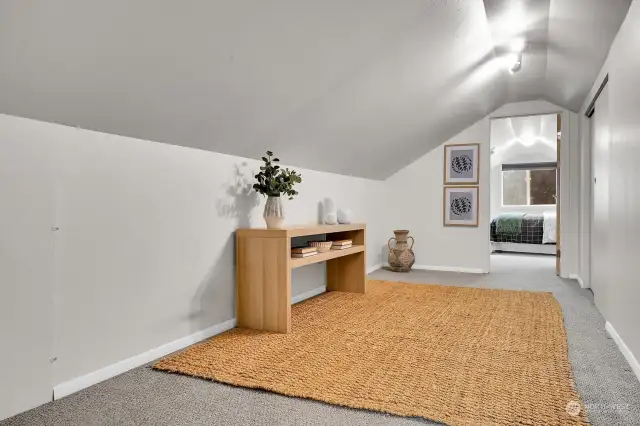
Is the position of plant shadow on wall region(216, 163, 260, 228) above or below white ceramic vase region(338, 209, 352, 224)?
above

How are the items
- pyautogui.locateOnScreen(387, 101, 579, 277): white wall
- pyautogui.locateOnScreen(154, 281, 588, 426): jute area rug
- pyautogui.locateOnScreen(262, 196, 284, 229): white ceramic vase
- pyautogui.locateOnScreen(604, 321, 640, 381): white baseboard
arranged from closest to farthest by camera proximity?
pyautogui.locateOnScreen(154, 281, 588, 426): jute area rug → pyautogui.locateOnScreen(604, 321, 640, 381): white baseboard → pyautogui.locateOnScreen(262, 196, 284, 229): white ceramic vase → pyautogui.locateOnScreen(387, 101, 579, 277): white wall

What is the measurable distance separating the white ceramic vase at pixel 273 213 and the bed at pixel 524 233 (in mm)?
6199

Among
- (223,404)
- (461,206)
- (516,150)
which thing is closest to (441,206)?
(461,206)

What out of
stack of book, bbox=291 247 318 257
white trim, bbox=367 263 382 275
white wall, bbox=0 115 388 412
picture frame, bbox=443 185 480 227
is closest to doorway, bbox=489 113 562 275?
picture frame, bbox=443 185 480 227

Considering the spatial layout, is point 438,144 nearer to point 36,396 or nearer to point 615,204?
point 615,204

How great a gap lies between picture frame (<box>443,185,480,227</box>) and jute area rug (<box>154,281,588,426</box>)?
86.8 inches

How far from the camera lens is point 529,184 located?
9.33 m

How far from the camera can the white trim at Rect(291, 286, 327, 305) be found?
11.8 ft

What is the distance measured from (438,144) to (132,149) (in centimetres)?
434

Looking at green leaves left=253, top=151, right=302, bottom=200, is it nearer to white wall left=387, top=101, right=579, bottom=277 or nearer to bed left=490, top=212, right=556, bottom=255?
white wall left=387, top=101, right=579, bottom=277

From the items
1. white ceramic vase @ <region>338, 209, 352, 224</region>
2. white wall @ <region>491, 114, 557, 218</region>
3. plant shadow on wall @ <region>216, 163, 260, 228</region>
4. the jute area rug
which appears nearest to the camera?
the jute area rug

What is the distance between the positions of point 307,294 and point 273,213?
1170 mm

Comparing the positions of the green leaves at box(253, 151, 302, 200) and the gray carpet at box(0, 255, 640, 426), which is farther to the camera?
the green leaves at box(253, 151, 302, 200)

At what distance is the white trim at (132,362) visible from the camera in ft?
5.96
